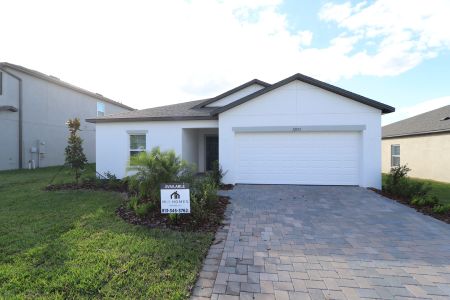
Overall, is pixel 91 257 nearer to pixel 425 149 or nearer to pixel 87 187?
pixel 87 187

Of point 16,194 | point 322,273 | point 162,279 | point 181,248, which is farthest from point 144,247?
point 16,194

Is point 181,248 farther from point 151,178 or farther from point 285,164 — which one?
point 285,164

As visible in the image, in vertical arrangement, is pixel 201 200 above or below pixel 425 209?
A: above

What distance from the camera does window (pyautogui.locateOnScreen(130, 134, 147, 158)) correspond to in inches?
452

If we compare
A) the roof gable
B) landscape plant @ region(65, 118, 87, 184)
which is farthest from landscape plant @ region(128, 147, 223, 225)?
landscape plant @ region(65, 118, 87, 184)

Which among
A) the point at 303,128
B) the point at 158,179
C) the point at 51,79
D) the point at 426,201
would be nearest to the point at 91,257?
the point at 158,179

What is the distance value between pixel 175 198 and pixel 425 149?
15285 mm

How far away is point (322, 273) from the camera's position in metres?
3.35

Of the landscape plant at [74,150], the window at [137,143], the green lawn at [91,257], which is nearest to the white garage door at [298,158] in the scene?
the window at [137,143]

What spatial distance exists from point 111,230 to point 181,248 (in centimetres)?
171

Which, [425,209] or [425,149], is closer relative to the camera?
[425,209]

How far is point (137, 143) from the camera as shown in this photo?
455 inches

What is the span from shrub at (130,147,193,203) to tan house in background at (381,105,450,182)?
13.8 metres

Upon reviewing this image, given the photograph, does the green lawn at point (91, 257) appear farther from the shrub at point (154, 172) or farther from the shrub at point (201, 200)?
the shrub at point (154, 172)
